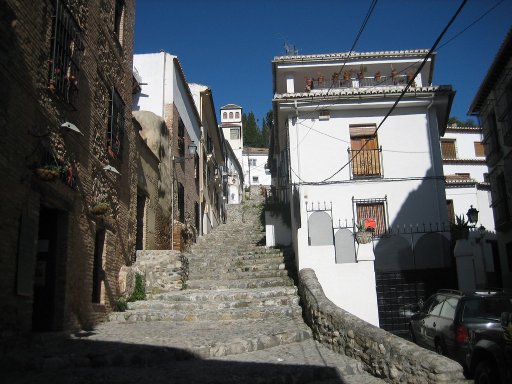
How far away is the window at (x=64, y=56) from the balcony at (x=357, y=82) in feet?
33.2

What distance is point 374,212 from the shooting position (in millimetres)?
15039

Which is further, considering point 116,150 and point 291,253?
point 291,253

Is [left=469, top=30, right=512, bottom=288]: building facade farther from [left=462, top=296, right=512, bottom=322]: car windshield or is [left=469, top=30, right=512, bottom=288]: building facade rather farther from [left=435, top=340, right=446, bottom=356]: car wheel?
[left=435, top=340, right=446, bottom=356]: car wheel

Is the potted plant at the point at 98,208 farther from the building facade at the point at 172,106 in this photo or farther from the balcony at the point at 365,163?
the balcony at the point at 365,163

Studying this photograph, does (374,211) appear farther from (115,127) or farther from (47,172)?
(47,172)

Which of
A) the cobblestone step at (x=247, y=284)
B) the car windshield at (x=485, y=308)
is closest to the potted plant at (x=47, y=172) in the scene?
the car windshield at (x=485, y=308)

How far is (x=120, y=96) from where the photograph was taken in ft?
37.0

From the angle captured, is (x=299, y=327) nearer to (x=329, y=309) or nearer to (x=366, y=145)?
(x=329, y=309)

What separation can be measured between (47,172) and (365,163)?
10.9 metres

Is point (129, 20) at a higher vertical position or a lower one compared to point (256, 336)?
higher

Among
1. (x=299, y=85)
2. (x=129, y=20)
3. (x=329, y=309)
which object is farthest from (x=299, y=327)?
(x=299, y=85)

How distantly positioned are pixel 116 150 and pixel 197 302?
382 cm

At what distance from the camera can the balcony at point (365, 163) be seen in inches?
601

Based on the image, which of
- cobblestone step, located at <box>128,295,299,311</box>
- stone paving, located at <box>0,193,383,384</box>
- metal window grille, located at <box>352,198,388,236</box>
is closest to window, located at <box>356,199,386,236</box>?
metal window grille, located at <box>352,198,388,236</box>
